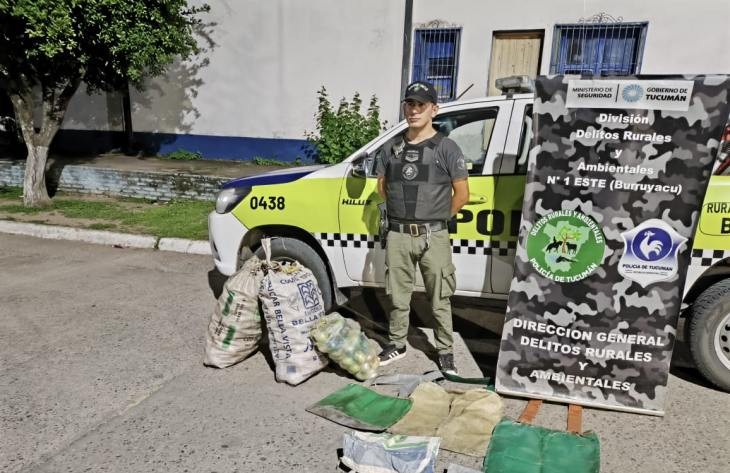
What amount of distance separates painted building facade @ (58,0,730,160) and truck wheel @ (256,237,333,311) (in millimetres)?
4591

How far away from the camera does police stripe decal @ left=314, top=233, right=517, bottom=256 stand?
3822 mm

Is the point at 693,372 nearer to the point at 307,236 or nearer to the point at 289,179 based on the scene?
the point at 307,236

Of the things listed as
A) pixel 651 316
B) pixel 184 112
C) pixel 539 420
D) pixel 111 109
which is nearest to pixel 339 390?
pixel 539 420

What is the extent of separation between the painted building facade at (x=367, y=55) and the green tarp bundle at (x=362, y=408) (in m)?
5.59

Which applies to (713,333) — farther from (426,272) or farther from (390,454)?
(390,454)

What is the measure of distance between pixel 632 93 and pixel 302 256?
2.61 m

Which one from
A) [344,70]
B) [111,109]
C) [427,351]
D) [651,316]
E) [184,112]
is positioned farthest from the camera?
[111,109]

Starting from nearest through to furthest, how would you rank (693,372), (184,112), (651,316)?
(651,316) → (693,372) → (184,112)

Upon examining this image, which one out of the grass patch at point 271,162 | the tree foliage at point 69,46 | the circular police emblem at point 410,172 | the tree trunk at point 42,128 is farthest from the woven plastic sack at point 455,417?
the grass patch at point 271,162

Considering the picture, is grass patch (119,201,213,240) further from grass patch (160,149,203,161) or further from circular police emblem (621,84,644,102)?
circular police emblem (621,84,644,102)

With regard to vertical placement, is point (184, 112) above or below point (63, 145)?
above

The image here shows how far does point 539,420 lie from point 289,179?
2584 mm

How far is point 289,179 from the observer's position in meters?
4.42

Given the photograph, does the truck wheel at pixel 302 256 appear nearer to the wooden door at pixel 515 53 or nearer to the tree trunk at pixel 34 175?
the tree trunk at pixel 34 175
